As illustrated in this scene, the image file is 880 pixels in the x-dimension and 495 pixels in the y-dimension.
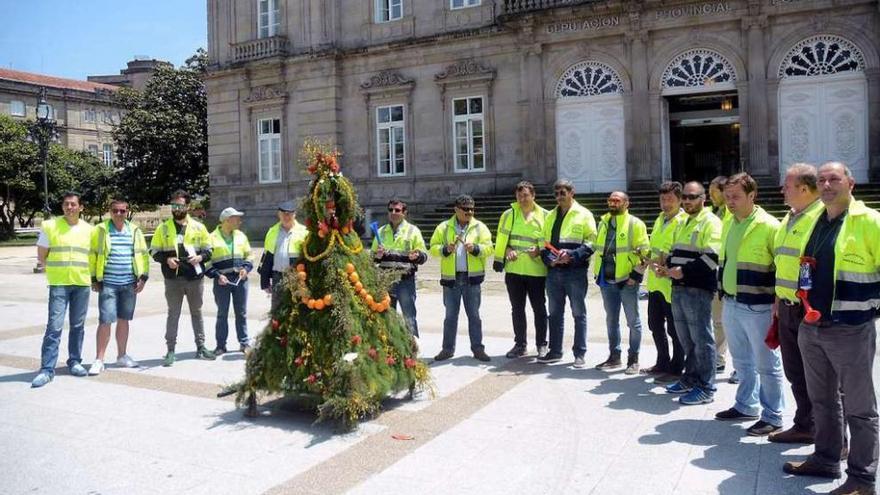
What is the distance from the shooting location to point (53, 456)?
544 cm

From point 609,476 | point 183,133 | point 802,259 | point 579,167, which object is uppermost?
point 183,133

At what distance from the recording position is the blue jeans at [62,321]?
7.88m

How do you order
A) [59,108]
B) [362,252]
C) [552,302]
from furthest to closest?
[59,108] → [552,302] → [362,252]

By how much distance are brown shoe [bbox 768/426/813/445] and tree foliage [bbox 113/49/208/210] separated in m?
33.0

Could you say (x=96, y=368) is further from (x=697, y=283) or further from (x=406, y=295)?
(x=697, y=283)

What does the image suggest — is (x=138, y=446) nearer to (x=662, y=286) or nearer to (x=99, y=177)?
(x=662, y=286)

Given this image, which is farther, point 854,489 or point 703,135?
point 703,135

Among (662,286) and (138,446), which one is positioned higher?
(662,286)

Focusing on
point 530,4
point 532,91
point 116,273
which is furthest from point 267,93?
point 116,273

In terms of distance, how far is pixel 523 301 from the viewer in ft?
28.1

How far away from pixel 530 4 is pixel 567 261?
52.4 feet

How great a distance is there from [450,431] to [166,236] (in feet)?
16.2

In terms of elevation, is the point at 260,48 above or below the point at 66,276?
above

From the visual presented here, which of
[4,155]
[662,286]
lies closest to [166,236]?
[662,286]
